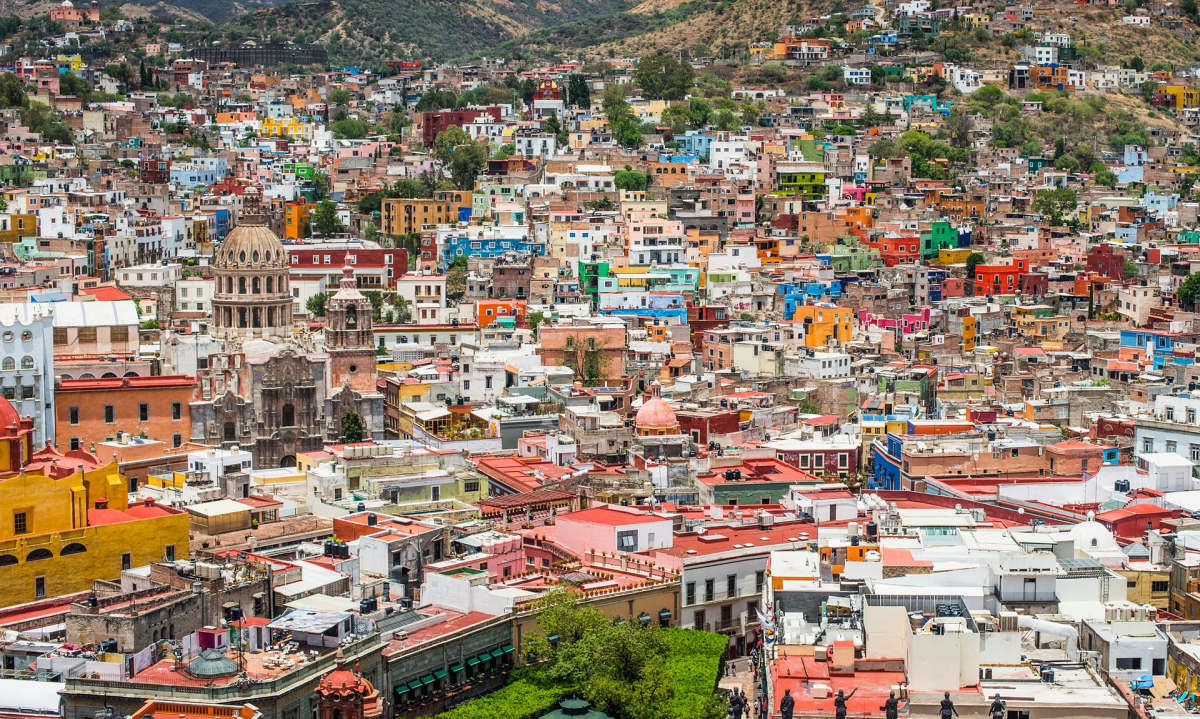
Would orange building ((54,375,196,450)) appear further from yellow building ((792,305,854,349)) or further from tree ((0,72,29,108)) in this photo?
tree ((0,72,29,108))

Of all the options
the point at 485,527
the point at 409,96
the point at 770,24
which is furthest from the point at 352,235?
the point at 770,24

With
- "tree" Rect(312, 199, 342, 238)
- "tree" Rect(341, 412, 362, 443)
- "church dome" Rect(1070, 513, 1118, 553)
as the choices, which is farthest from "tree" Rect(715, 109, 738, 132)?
"church dome" Rect(1070, 513, 1118, 553)

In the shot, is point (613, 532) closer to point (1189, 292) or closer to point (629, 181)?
point (1189, 292)

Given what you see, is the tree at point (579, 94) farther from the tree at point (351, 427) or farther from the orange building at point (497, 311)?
the tree at point (351, 427)

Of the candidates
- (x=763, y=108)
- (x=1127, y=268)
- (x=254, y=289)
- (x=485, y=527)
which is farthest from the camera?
(x=763, y=108)

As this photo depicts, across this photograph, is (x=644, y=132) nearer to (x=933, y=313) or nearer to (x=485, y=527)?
(x=933, y=313)

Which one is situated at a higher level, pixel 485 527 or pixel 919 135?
pixel 919 135

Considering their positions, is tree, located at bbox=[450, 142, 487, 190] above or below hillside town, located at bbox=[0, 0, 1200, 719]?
above
